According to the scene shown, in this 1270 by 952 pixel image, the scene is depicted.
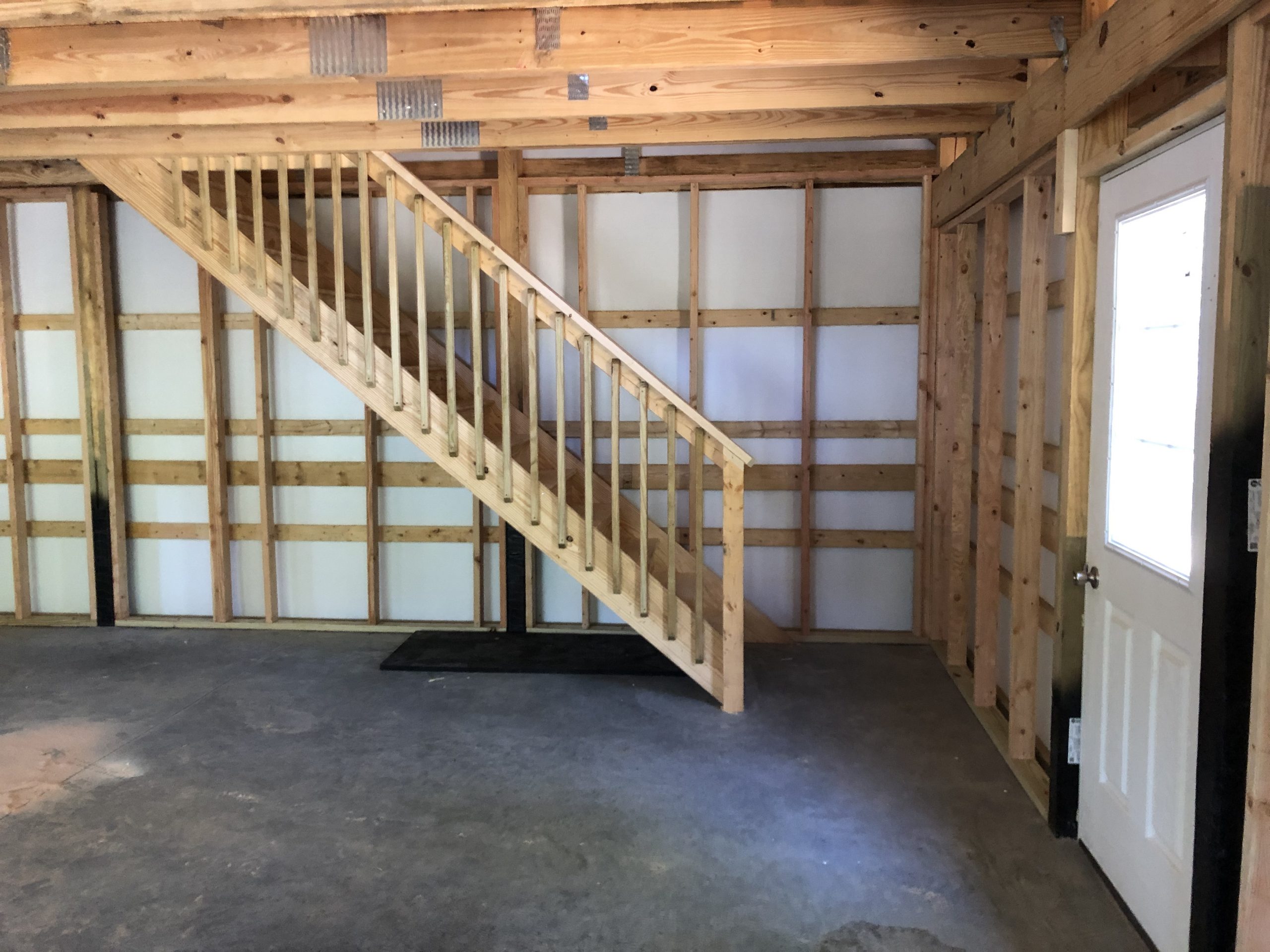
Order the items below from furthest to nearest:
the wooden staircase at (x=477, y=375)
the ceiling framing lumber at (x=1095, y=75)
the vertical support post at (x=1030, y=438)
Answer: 1. the wooden staircase at (x=477, y=375)
2. the vertical support post at (x=1030, y=438)
3. the ceiling framing lumber at (x=1095, y=75)

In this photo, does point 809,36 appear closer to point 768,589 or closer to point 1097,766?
point 1097,766

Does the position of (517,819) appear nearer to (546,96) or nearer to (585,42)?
(585,42)

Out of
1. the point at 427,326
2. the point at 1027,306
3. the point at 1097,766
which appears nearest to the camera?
the point at 1097,766

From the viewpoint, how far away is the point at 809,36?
293cm

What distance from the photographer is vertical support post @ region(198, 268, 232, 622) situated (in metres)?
5.30

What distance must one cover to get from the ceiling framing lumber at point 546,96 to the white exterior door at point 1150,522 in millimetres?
920

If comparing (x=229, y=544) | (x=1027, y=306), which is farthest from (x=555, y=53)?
(x=229, y=544)

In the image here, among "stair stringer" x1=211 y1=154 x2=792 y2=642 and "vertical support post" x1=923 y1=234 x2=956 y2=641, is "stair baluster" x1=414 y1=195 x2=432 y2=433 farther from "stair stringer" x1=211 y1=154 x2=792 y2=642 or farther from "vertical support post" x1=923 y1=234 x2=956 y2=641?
"vertical support post" x1=923 y1=234 x2=956 y2=641

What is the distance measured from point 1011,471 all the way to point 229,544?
4.43 m

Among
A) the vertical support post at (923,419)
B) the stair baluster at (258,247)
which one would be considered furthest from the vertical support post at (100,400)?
the vertical support post at (923,419)

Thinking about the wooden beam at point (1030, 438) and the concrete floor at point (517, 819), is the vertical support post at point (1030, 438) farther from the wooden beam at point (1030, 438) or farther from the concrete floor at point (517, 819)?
the concrete floor at point (517, 819)

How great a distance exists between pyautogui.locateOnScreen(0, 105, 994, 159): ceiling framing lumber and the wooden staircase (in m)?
0.07

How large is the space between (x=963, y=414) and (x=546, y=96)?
2.46 meters

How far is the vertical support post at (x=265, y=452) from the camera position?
5305mm
